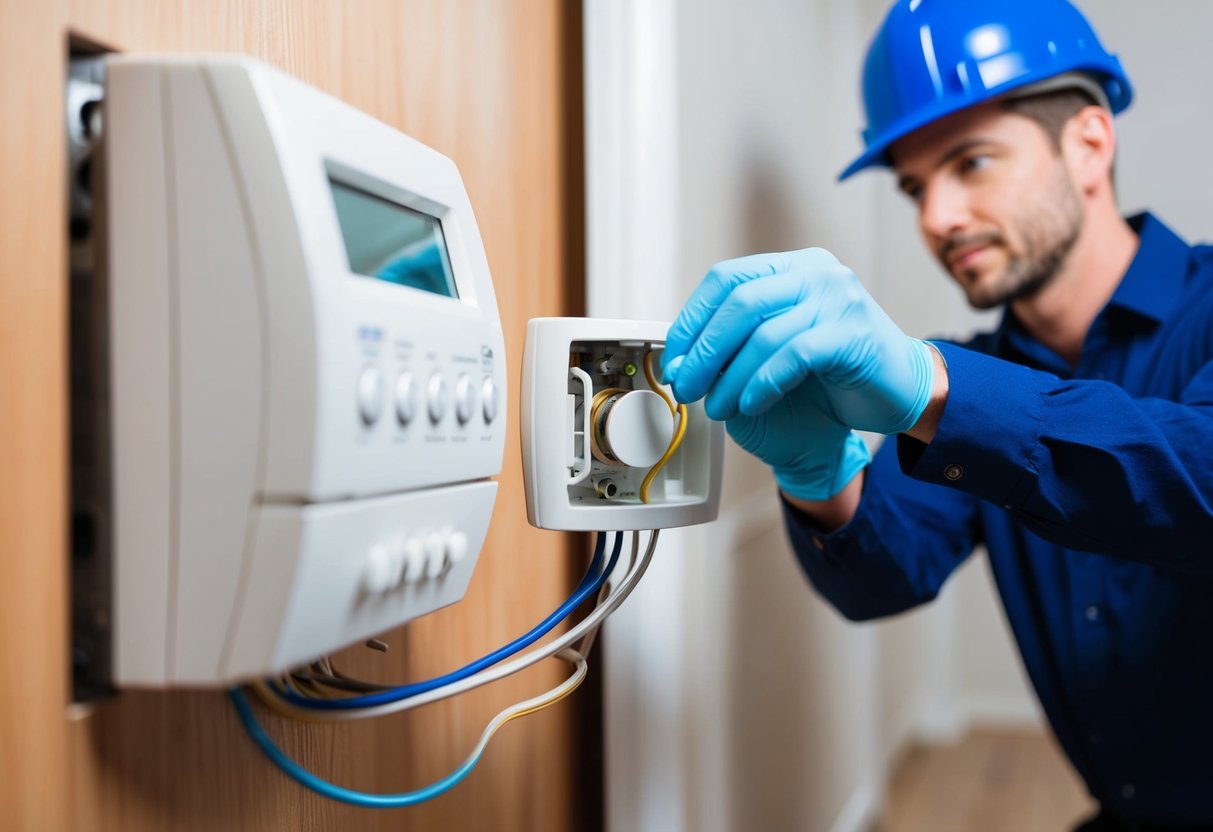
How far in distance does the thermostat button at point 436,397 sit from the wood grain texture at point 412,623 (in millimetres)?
162

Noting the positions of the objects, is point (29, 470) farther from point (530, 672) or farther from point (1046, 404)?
point (1046, 404)

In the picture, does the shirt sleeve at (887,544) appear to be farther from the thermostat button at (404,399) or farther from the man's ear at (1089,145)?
the thermostat button at (404,399)

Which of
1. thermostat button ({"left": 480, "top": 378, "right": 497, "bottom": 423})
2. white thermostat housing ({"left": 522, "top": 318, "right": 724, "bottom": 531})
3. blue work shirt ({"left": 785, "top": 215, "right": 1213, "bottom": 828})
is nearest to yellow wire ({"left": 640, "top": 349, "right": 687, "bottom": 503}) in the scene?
white thermostat housing ({"left": 522, "top": 318, "right": 724, "bottom": 531})

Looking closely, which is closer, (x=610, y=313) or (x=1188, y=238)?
(x=610, y=313)

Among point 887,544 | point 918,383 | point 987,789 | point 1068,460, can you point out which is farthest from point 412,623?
point 987,789

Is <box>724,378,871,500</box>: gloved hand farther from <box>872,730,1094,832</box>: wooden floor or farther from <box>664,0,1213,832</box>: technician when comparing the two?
<box>872,730,1094,832</box>: wooden floor

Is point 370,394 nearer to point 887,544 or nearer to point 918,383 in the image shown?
point 918,383

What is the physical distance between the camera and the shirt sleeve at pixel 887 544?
111cm

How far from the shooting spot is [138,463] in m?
0.41

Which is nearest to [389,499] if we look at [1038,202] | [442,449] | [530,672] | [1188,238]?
[442,449]

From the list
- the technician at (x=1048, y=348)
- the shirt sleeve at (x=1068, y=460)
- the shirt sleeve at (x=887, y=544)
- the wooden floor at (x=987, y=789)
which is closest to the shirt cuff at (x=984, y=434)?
the shirt sleeve at (x=1068, y=460)

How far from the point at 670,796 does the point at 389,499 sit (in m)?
0.64

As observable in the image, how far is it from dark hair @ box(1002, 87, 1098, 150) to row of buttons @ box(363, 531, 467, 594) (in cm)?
107

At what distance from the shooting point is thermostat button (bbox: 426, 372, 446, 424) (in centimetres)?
46
